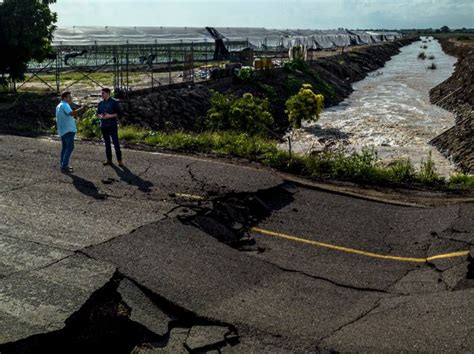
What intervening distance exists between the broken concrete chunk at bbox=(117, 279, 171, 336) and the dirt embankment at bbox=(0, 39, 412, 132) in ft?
35.9

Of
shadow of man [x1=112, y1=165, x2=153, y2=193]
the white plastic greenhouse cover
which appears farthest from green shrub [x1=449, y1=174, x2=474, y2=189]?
the white plastic greenhouse cover

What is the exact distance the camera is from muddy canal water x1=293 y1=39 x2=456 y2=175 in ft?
80.1

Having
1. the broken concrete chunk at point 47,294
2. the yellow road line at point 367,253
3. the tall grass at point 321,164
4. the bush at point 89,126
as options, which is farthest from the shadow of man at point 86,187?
the bush at point 89,126

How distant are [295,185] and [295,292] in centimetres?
430

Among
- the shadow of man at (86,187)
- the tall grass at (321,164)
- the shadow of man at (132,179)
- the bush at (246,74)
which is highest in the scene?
the bush at (246,74)

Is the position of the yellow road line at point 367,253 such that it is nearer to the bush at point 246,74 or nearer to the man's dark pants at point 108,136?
the man's dark pants at point 108,136

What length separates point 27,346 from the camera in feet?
18.4

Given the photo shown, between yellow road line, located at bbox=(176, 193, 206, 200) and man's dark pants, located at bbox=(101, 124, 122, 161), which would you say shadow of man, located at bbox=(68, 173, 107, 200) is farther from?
yellow road line, located at bbox=(176, 193, 206, 200)

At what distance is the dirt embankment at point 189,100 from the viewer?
730 inches

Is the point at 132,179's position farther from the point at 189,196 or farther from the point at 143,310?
the point at 143,310

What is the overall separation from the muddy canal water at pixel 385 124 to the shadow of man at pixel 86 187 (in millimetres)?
13260

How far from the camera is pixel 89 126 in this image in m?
16.0

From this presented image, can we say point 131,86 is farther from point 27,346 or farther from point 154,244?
point 27,346

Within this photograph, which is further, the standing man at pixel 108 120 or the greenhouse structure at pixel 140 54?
the greenhouse structure at pixel 140 54
